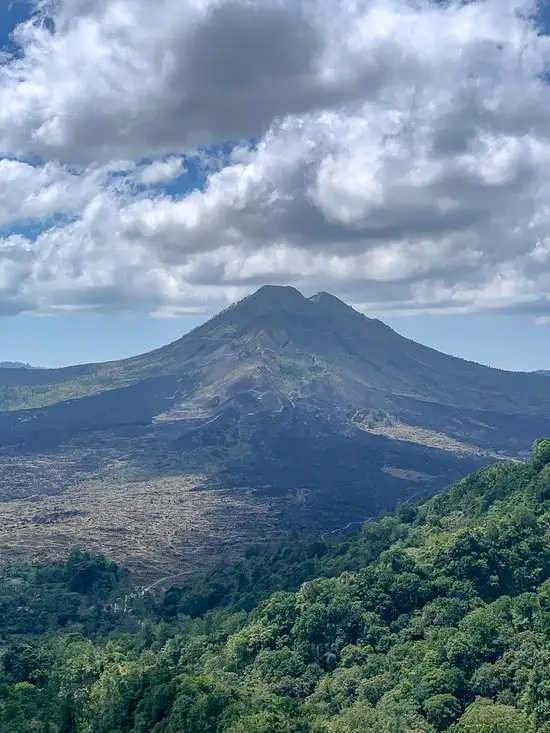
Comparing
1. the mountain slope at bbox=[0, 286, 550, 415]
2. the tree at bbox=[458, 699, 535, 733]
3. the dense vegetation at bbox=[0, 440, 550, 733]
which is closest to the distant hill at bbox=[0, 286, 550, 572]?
A: the mountain slope at bbox=[0, 286, 550, 415]

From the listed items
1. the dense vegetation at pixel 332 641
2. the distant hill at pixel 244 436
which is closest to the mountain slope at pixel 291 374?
the distant hill at pixel 244 436

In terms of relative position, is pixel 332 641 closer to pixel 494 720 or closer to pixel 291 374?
pixel 494 720

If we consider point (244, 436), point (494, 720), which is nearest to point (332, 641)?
point (494, 720)

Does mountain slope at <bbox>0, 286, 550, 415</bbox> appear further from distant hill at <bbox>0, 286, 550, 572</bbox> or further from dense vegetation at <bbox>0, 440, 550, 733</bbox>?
dense vegetation at <bbox>0, 440, 550, 733</bbox>

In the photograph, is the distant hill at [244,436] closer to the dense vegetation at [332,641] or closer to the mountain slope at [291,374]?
the mountain slope at [291,374]

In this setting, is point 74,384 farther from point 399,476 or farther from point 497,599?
point 497,599
